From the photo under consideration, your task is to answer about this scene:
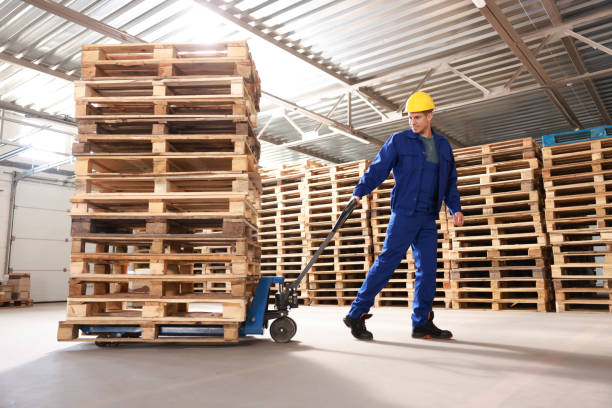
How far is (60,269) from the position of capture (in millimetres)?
15320

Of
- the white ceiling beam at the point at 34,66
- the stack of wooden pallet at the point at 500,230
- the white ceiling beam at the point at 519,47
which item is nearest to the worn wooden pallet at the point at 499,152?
the stack of wooden pallet at the point at 500,230

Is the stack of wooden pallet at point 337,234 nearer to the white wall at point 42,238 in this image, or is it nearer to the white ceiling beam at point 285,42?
the white ceiling beam at point 285,42

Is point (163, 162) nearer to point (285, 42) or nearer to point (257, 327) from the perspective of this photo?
point (257, 327)

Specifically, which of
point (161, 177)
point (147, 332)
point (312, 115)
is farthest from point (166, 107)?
point (312, 115)

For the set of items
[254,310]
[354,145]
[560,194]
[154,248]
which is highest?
[354,145]

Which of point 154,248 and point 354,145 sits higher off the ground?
point 354,145

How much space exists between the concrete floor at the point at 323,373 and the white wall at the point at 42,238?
11.4 metres

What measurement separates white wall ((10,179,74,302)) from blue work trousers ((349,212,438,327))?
1343 cm

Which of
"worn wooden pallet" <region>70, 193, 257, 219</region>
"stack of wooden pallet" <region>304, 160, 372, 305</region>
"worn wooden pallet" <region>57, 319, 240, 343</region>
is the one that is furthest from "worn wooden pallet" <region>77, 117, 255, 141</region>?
"stack of wooden pallet" <region>304, 160, 372, 305</region>

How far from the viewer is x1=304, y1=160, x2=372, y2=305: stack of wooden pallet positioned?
9.65 metres

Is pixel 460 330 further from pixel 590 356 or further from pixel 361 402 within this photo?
pixel 361 402

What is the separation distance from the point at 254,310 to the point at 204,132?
73.8 inches

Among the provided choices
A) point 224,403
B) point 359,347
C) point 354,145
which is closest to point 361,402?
point 224,403

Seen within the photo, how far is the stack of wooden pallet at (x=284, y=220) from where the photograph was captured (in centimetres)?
1057
